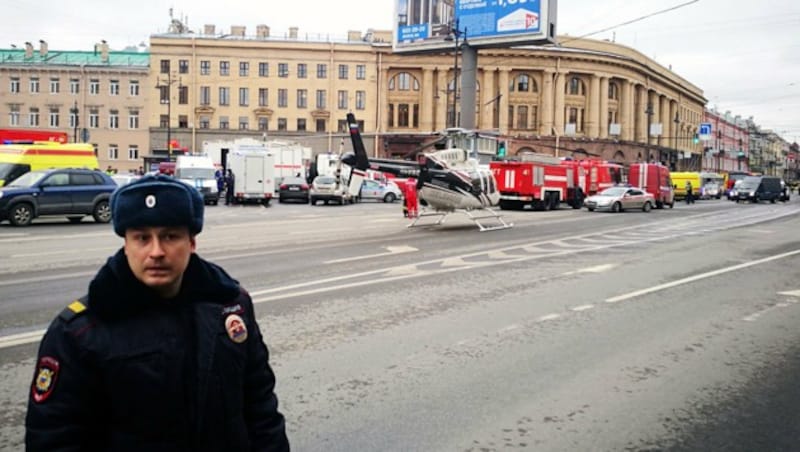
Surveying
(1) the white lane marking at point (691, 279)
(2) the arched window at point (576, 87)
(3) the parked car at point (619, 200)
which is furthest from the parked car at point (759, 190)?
(1) the white lane marking at point (691, 279)

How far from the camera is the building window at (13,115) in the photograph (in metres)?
73.1

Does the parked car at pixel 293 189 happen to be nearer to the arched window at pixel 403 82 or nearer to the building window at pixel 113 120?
the arched window at pixel 403 82

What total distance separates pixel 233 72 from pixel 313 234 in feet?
196

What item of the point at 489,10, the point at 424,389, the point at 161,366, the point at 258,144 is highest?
the point at 489,10

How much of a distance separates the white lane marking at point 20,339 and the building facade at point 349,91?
2513 inches

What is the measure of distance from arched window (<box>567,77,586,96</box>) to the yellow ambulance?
215ft

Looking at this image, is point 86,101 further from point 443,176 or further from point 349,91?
point 443,176

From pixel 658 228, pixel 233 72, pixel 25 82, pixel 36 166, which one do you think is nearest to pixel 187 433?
pixel 658 228

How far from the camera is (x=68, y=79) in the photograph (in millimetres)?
73000

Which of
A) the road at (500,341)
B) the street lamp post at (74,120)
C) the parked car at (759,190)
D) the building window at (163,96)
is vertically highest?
the building window at (163,96)

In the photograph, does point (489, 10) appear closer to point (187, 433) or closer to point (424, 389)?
point (424, 389)

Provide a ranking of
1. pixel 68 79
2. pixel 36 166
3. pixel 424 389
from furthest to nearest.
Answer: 1. pixel 68 79
2. pixel 36 166
3. pixel 424 389

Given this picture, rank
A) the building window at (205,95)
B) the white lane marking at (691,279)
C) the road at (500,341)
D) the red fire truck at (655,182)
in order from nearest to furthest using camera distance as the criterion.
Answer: the road at (500,341) → the white lane marking at (691,279) → the red fire truck at (655,182) → the building window at (205,95)

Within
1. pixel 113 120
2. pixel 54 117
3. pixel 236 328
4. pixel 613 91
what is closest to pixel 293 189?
pixel 236 328
